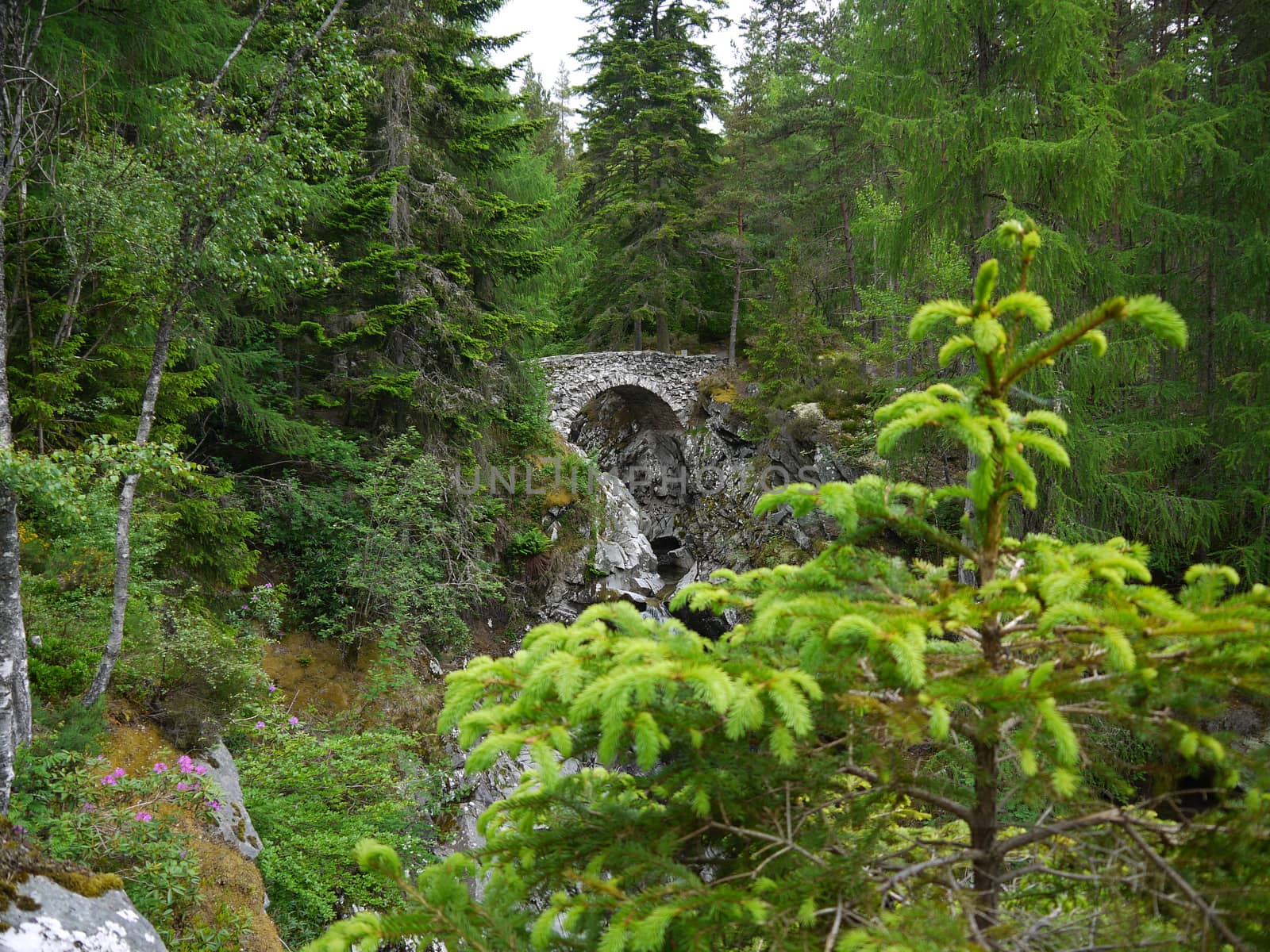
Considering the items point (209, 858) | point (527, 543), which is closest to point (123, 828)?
point (209, 858)

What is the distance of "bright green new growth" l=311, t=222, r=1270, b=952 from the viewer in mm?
1448

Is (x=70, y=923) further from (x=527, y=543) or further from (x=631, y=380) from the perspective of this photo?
(x=631, y=380)

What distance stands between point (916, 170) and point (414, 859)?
827 cm

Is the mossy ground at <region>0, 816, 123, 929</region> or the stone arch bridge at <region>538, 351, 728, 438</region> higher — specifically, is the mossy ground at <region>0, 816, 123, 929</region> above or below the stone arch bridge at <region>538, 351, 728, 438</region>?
below

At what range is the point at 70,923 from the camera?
9.17ft

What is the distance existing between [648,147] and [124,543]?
56.9 feet

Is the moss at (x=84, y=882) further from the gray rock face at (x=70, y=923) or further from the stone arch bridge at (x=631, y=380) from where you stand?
the stone arch bridge at (x=631, y=380)

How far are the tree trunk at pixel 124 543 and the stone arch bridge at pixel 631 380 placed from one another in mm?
11805

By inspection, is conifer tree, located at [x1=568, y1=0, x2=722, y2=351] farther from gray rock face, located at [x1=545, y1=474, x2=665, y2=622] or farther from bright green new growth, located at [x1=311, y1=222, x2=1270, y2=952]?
bright green new growth, located at [x1=311, y1=222, x2=1270, y2=952]

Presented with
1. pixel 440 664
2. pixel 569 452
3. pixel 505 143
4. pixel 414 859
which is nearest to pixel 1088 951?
pixel 414 859

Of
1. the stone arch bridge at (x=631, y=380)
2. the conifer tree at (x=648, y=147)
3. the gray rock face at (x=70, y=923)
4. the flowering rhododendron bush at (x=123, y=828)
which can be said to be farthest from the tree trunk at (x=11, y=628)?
the conifer tree at (x=648, y=147)

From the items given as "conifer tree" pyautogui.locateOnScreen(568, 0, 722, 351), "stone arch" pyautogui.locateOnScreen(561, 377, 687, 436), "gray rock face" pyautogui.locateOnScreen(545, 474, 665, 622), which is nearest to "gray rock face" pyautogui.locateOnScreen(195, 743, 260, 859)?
"gray rock face" pyautogui.locateOnScreen(545, 474, 665, 622)

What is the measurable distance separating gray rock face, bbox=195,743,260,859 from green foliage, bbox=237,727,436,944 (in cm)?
11

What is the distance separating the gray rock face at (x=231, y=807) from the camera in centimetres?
483
